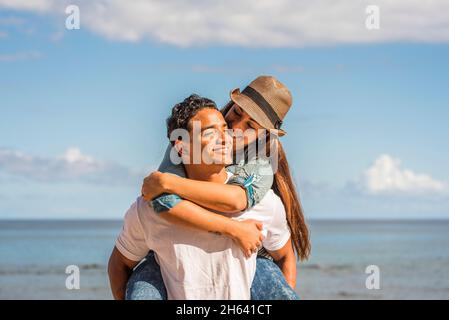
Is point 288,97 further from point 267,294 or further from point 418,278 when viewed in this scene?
point 418,278

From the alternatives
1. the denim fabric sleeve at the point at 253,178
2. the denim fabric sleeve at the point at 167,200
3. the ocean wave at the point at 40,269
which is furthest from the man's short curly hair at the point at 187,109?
the ocean wave at the point at 40,269

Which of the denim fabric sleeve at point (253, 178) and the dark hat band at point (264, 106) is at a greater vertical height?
the dark hat band at point (264, 106)

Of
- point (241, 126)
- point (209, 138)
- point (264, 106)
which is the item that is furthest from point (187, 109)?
point (264, 106)

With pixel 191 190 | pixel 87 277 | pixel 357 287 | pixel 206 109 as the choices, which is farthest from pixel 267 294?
pixel 87 277

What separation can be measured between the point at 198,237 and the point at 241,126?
79cm

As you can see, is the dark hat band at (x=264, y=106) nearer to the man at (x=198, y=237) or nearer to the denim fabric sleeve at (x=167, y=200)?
the man at (x=198, y=237)

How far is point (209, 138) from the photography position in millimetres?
3762

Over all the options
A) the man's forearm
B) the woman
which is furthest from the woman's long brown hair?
the man's forearm

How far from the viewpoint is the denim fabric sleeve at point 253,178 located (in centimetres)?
387

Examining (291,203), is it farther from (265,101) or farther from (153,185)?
(153,185)

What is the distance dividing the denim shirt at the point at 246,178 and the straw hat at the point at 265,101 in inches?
11.1

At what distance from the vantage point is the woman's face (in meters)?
4.21
